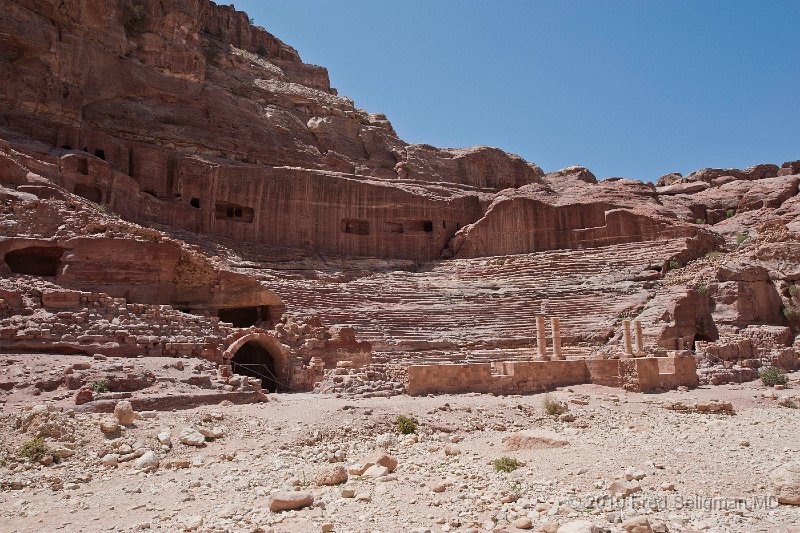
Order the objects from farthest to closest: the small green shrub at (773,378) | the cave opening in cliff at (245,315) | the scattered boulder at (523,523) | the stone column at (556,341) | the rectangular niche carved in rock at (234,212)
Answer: the rectangular niche carved in rock at (234,212)
the cave opening in cliff at (245,315)
the stone column at (556,341)
the small green shrub at (773,378)
the scattered boulder at (523,523)

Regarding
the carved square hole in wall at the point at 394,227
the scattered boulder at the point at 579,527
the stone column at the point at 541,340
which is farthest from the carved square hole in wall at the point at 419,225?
the scattered boulder at the point at 579,527

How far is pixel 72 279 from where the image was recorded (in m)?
17.5

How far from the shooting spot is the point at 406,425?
1116 centimetres

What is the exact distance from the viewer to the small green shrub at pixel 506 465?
8000 mm

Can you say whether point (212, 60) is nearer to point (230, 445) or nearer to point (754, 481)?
point (230, 445)

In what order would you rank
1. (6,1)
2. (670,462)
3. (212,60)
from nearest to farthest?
(670,462), (6,1), (212,60)

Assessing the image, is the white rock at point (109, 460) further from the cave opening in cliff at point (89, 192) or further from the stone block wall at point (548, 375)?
the cave opening in cliff at point (89, 192)

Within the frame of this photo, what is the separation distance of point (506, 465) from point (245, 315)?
1750 centimetres

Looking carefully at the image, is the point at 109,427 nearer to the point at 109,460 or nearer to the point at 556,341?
the point at 109,460

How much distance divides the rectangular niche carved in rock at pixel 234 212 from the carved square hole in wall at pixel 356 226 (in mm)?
5442

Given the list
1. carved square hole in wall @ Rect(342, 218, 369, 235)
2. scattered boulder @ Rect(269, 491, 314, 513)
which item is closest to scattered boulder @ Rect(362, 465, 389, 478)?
scattered boulder @ Rect(269, 491, 314, 513)

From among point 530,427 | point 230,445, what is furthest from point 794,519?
point 230,445

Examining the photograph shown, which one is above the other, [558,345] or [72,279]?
[72,279]

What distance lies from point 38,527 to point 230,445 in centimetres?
357
